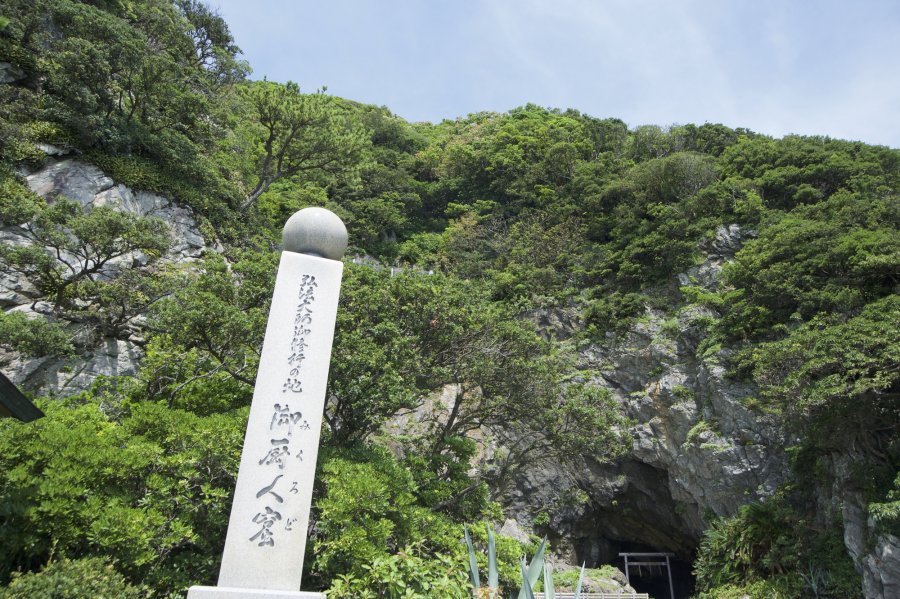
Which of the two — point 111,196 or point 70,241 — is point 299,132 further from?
point 70,241

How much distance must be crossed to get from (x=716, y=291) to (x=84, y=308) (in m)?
14.4

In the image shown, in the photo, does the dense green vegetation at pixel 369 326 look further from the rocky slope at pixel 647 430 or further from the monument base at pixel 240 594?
the monument base at pixel 240 594

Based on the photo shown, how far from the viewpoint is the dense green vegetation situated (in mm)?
5242

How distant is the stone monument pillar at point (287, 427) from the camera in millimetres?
3475

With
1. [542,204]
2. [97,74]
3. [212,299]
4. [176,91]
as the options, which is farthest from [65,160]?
[542,204]

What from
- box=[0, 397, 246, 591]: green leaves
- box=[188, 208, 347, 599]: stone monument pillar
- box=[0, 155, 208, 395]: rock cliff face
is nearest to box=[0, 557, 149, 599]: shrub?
box=[0, 397, 246, 591]: green leaves

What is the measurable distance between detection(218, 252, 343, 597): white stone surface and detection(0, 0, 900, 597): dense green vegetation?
139 cm

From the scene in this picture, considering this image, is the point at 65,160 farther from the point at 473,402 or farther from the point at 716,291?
the point at 716,291

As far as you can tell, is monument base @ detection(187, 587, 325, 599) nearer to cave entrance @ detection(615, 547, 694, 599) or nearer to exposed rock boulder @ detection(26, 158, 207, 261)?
exposed rock boulder @ detection(26, 158, 207, 261)

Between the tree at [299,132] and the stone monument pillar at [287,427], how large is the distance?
10.9 metres

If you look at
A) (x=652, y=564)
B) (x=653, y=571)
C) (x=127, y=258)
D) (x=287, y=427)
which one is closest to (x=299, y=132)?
(x=127, y=258)

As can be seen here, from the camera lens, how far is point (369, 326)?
7883mm

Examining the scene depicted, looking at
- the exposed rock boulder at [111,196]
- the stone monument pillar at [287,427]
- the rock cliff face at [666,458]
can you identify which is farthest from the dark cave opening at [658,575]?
the stone monument pillar at [287,427]

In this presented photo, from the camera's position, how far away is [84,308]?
9.15 metres
